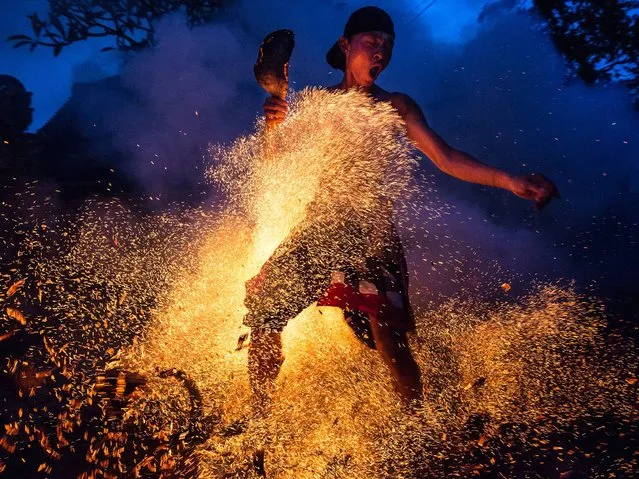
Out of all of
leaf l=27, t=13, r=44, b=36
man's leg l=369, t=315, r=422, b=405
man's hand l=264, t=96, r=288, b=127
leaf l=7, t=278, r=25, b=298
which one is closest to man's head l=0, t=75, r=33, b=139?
leaf l=27, t=13, r=44, b=36

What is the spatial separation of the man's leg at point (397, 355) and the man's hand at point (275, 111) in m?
1.17

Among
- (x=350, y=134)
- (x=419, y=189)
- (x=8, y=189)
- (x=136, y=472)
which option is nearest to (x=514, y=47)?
(x=419, y=189)

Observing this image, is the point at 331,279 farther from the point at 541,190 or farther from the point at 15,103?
the point at 15,103

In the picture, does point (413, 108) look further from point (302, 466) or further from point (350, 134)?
point (302, 466)

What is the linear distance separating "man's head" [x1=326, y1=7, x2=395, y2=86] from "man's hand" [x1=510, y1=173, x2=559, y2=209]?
987 millimetres

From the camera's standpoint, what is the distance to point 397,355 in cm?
233

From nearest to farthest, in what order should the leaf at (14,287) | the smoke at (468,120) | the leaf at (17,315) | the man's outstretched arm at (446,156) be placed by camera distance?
the man's outstretched arm at (446,156) < the leaf at (17,315) < the leaf at (14,287) < the smoke at (468,120)

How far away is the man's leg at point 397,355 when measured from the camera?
2326 millimetres

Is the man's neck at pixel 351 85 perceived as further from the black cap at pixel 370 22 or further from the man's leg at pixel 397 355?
the man's leg at pixel 397 355

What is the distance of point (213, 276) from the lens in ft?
12.4

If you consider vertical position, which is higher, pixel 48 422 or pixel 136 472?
pixel 48 422

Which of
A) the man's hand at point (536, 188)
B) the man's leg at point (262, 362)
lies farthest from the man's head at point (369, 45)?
the man's leg at point (262, 362)

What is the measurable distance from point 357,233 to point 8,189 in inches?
242

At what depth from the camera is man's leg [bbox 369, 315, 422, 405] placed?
7.63ft
